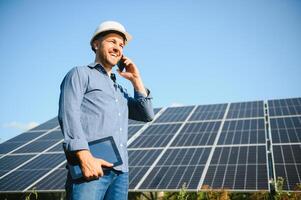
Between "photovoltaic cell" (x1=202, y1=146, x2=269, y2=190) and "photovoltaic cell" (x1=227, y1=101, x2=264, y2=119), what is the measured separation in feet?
13.2

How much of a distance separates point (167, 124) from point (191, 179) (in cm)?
630

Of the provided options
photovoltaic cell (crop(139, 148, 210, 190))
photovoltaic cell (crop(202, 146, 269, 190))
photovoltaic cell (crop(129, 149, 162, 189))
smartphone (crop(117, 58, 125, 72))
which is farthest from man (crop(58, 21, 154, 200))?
photovoltaic cell (crop(129, 149, 162, 189))

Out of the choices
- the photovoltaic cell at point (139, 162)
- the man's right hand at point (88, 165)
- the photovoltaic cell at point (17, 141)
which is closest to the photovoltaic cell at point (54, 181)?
the photovoltaic cell at point (139, 162)

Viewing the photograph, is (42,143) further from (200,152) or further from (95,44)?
(95,44)

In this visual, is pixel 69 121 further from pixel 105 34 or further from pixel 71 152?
pixel 105 34

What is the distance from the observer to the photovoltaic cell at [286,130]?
11.1 m

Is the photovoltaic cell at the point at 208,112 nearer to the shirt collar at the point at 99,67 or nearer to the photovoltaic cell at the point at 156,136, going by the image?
the photovoltaic cell at the point at 156,136

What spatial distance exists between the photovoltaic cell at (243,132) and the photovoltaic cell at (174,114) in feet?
10.3

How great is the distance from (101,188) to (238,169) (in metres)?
8.14

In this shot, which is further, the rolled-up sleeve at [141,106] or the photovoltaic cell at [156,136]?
the photovoltaic cell at [156,136]

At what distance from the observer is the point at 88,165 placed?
194 cm

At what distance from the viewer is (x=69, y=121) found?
2.07 meters

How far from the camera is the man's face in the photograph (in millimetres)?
2633

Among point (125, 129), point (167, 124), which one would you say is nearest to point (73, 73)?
point (125, 129)
